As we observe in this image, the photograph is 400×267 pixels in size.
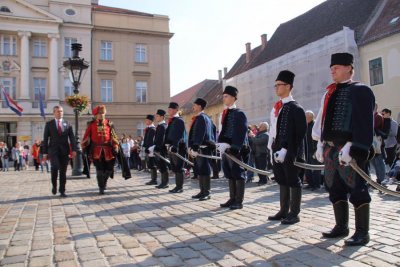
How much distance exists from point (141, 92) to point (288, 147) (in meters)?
33.2

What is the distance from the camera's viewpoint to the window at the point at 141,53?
37.7 metres

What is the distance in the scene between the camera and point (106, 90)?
36531mm

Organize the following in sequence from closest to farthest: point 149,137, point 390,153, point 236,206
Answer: point 236,206 < point 390,153 < point 149,137

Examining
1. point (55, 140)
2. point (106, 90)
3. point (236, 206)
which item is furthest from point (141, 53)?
point (236, 206)

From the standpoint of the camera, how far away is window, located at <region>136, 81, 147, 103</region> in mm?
37625

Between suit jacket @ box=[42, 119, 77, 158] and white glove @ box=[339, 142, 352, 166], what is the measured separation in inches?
255

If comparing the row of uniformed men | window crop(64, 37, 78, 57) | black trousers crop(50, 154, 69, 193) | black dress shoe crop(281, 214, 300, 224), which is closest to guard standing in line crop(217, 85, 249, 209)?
the row of uniformed men

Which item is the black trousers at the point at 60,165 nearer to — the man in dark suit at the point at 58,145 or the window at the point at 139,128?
the man in dark suit at the point at 58,145

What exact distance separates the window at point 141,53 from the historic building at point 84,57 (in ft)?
0.30

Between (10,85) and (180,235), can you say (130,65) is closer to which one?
(10,85)

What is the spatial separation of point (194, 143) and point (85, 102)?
7914 mm

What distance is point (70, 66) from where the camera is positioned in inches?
536

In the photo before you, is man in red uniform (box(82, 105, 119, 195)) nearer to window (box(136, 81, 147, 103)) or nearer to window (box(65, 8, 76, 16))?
window (box(136, 81, 147, 103))

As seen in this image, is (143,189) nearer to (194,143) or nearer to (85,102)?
(194,143)
